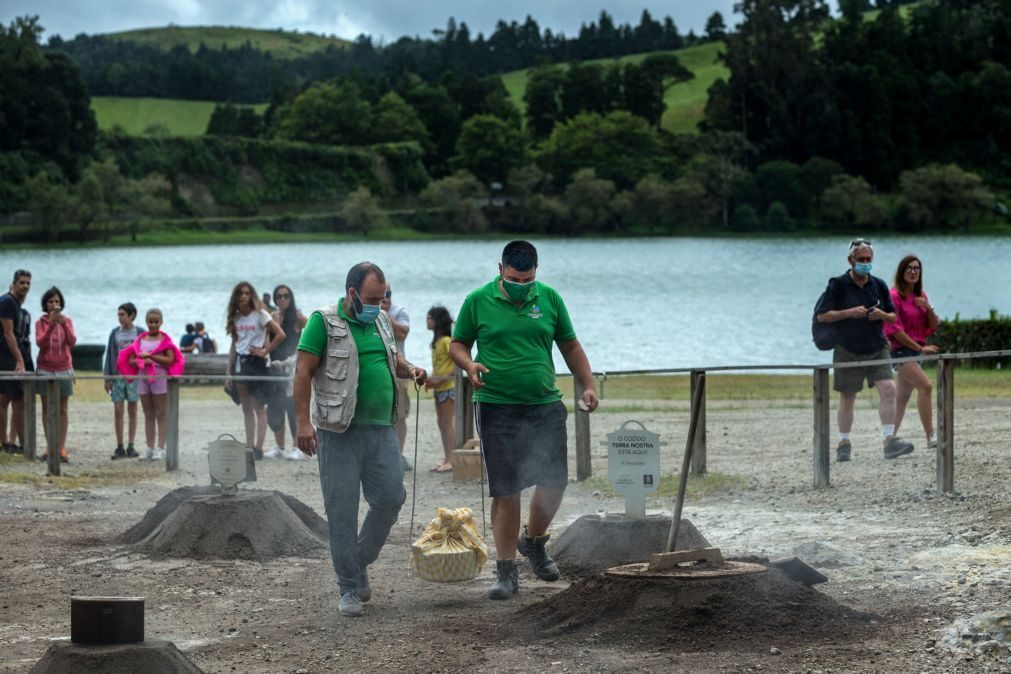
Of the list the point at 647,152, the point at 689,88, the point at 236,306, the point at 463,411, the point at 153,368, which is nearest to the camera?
the point at 463,411

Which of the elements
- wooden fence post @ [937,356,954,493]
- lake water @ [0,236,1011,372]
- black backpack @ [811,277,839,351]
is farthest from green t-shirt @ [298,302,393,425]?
lake water @ [0,236,1011,372]

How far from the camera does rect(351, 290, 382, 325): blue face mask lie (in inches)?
326

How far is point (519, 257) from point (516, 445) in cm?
106

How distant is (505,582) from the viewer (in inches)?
333

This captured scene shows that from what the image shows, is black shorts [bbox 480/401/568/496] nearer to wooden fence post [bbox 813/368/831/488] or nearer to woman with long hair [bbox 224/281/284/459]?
wooden fence post [bbox 813/368/831/488]

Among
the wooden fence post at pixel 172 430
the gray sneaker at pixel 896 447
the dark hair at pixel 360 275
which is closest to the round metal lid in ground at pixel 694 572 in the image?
the dark hair at pixel 360 275

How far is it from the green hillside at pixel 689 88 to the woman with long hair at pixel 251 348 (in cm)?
13001

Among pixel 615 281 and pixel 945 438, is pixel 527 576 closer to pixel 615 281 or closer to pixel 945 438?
pixel 945 438

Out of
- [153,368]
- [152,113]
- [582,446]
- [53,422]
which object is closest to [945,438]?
[582,446]

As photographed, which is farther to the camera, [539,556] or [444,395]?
[444,395]

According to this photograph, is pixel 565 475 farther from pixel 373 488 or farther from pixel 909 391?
pixel 909 391

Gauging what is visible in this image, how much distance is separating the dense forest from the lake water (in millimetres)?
5917

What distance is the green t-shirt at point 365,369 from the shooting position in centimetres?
827

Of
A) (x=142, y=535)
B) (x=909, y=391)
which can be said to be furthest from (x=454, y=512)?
(x=909, y=391)
